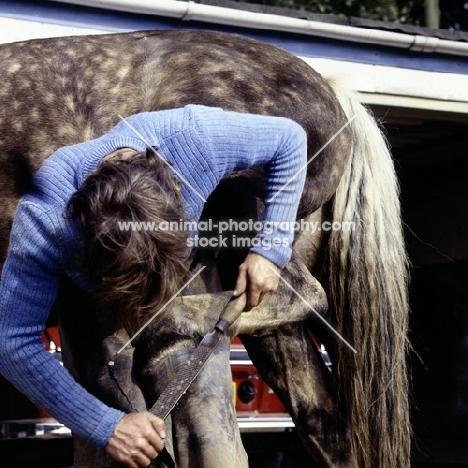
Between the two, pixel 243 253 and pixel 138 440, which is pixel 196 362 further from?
pixel 243 253

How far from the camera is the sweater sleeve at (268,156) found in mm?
2791

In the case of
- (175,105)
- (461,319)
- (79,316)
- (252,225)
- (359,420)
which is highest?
(175,105)

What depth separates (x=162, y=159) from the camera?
105 inches

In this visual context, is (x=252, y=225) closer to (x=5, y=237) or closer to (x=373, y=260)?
(x=373, y=260)

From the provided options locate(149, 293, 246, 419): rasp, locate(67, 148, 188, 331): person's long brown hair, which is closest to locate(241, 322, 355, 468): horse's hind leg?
locate(149, 293, 246, 419): rasp

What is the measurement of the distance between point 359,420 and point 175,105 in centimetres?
136

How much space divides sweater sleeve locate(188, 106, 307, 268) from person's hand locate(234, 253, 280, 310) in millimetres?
23

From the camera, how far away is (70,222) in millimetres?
2654

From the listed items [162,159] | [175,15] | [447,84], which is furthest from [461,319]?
[162,159]

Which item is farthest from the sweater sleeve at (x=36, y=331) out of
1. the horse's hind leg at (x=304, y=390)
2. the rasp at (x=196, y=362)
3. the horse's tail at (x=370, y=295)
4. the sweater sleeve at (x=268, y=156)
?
the horse's tail at (x=370, y=295)

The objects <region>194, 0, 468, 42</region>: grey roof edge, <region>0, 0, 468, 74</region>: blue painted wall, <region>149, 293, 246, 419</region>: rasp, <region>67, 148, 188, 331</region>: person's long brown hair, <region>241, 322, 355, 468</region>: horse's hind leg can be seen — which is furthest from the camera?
<region>194, 0, 468, 42</region>: grey roof edge

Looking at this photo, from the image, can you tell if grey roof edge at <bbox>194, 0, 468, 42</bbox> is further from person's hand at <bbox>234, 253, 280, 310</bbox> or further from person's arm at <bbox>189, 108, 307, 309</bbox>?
person's hand at <bbox>234, 253, 280, 310</bbox>

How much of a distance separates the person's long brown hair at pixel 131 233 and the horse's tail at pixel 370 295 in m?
1.23

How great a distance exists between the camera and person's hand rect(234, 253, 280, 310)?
2889 millimetres
